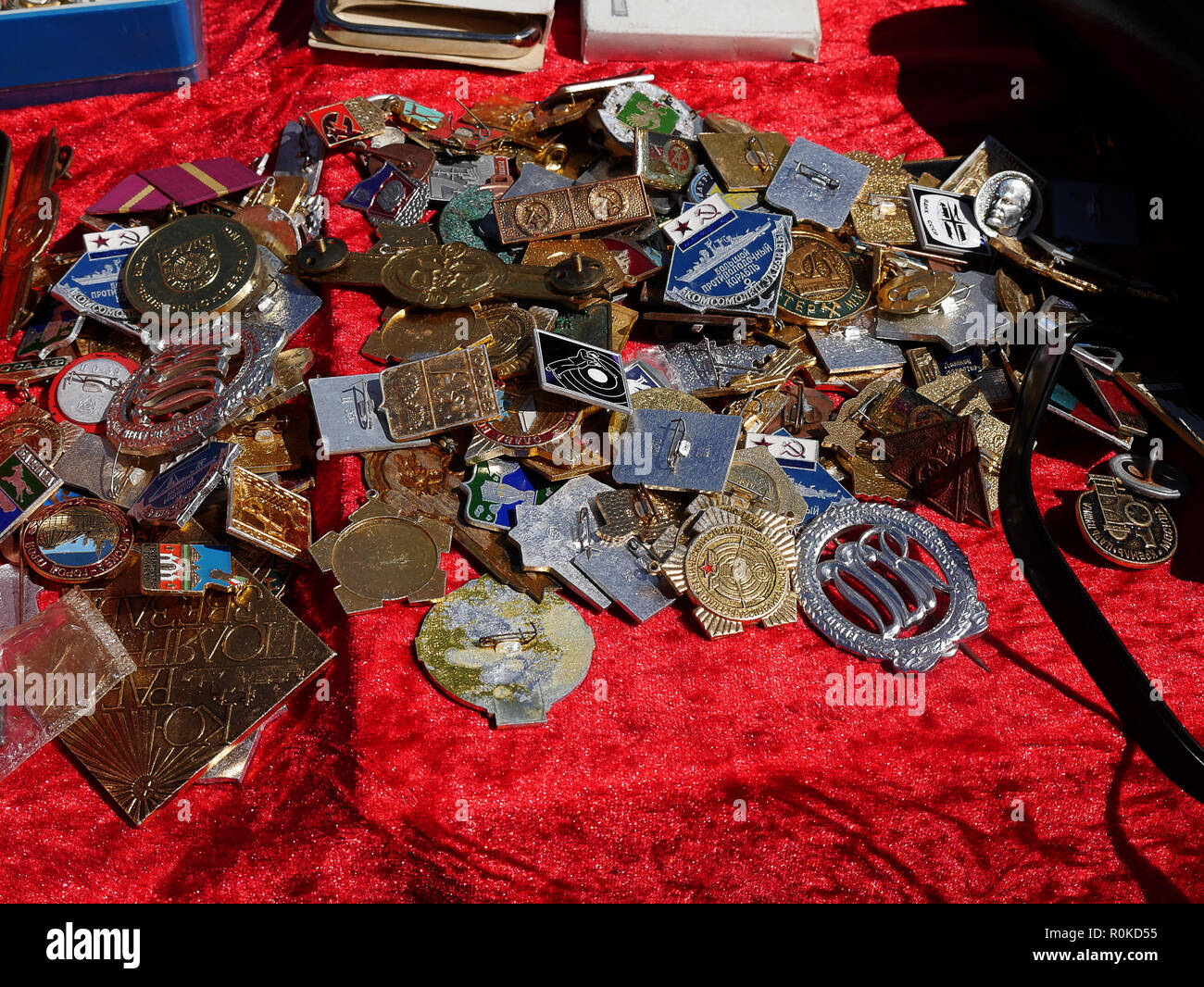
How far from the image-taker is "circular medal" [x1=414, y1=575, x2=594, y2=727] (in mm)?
2617

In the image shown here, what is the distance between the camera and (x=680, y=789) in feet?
8.47

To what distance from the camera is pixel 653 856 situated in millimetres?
2484

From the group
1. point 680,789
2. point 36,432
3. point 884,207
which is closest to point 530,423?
point 680,789

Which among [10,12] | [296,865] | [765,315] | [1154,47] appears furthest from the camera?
[10,12]

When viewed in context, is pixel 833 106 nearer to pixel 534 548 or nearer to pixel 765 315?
pixel 765 315

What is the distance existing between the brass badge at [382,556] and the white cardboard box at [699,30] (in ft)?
8.78

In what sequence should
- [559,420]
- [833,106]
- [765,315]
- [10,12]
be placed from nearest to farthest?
[559,420] → [765,315] → [10,12] → [833,106]

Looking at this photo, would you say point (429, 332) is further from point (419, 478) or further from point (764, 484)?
point (764, 484)

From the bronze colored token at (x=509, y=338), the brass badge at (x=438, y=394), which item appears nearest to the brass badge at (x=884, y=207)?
the bronze colored token at (x=509, y=338)

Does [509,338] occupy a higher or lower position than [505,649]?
higher

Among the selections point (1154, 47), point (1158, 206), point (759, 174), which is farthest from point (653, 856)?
point (1154, 47)

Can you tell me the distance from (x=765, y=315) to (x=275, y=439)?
168 cm

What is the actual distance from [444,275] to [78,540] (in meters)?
1.42

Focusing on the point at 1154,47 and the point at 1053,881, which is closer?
the point at 1053,881
